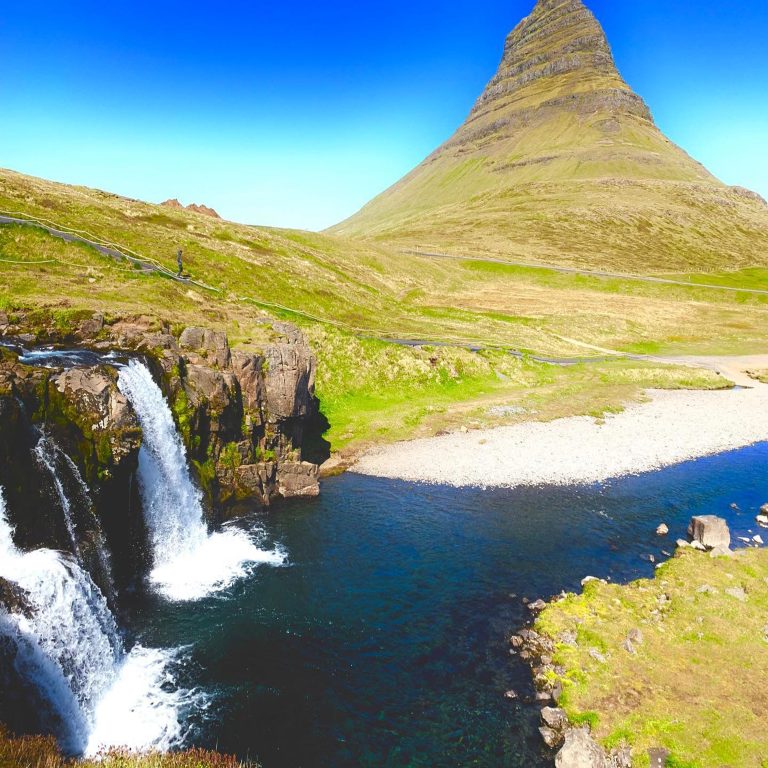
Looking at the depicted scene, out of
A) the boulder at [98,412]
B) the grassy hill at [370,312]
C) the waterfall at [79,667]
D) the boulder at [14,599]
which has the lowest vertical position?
the waterfall at [79,667]

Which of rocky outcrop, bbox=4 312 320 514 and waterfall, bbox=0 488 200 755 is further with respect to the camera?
rocky outcrop, bbox=4 312 320 514

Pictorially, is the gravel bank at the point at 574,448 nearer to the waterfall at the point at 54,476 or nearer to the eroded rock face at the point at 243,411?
the eroded rock face at the point at 243,411

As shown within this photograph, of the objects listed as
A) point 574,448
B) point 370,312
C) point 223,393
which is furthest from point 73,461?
point 370,312

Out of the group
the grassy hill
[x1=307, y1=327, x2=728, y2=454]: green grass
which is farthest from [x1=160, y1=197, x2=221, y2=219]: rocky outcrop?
[x1=307, y1=327, x2=728, y2=454]: green grass

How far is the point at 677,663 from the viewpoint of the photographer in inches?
921

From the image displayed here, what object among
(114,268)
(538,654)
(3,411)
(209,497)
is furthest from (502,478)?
(114,268)

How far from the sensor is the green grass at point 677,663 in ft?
64.2

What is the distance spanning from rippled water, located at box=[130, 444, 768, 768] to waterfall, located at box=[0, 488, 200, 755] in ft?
5.32

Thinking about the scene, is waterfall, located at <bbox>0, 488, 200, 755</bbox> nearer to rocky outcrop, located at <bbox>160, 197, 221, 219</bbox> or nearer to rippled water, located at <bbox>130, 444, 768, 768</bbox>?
rippled water, located at <bbox>130, 444, 768, 768</bbox>

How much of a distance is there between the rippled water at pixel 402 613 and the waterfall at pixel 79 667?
63.8 inches

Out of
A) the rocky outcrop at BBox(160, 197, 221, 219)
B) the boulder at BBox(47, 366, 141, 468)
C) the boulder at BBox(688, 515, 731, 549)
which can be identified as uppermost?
the rocky outcrop at BBox(160, 197, 221, 219)

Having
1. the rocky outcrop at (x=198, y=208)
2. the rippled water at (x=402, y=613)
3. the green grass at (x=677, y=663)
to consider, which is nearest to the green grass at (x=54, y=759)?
the rippled water at (x=402, y=613)

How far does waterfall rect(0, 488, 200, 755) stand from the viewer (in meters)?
19.6

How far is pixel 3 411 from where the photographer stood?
76.6 ft
